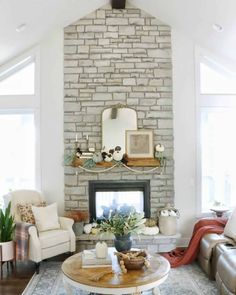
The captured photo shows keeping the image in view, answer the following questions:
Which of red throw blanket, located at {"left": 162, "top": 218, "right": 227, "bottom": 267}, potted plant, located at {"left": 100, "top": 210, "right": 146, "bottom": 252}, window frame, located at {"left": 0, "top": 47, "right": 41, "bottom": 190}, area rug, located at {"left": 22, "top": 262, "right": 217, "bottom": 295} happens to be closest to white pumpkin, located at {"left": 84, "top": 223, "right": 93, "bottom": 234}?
area rug, located at {"left": 22, "top": 262, "right": 217, "bottom": 295}

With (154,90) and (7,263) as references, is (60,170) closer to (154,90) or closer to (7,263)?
(7,263)

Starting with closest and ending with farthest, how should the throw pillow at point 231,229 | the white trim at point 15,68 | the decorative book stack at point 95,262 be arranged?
the decorative book stack at point 95,262 → the throw pillow at point 231,229 → the white trim at point 15,68

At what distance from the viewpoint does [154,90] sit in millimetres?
5816

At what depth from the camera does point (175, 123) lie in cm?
582

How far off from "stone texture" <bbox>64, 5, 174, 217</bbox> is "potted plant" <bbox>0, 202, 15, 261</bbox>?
1.24m

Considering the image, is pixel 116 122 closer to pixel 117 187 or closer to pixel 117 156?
pixel 117 156

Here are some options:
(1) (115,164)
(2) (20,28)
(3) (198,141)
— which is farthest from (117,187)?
(2) (20,28)

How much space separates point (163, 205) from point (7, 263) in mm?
2563

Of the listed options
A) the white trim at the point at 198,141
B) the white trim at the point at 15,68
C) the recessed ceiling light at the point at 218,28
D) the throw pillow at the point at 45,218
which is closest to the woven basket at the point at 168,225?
the white trim at the point at 198,141

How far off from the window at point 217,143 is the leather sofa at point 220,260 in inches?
56.6

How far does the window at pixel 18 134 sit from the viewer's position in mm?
5883

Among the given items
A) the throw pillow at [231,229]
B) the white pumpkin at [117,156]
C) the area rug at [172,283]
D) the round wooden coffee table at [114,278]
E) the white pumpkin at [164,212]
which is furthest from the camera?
the white pumpkin at [117,156]

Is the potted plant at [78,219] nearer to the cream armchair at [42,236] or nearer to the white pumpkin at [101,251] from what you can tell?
the cream armchair at [42,236]

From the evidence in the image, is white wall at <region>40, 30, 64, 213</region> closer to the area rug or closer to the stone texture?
the stone texture
